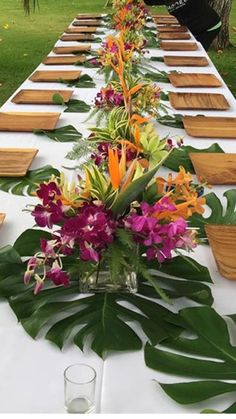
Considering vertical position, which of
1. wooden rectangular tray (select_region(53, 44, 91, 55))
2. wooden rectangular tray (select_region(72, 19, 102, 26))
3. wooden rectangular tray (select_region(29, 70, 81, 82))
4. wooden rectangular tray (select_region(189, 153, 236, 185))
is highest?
wooden rectangular tray (select_region(189, 153, 236, 185))

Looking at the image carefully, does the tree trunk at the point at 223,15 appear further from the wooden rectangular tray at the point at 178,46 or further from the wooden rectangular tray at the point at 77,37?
the wooden rectangular tray at the point at 178,46

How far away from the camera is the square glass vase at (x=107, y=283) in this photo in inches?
47.0

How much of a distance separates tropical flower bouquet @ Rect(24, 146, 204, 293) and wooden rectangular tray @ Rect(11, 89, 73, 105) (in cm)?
156

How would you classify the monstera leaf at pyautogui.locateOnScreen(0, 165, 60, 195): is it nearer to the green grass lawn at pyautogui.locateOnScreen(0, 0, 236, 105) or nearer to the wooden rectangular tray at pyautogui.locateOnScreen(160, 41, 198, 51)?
the wooden rectangular tray at pyautogui.locateOnScreen(160, 41, 198, 51)

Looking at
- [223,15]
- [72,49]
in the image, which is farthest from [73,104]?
[223,15]

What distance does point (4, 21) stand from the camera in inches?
413

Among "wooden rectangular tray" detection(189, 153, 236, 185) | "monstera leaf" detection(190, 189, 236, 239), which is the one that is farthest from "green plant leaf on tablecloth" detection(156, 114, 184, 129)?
"monstera leaf" detection(190, 189, 236, 239)

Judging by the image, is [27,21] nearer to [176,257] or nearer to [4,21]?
[4,21]

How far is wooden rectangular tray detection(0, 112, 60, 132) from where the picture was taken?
228cm

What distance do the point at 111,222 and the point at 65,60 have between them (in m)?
2.62

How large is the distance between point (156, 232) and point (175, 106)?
1575 millimetres

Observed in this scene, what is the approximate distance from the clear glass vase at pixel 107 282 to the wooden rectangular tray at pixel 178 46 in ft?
9.91

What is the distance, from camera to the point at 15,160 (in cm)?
191

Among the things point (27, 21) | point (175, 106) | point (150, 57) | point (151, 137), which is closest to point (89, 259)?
point (151, 137)
